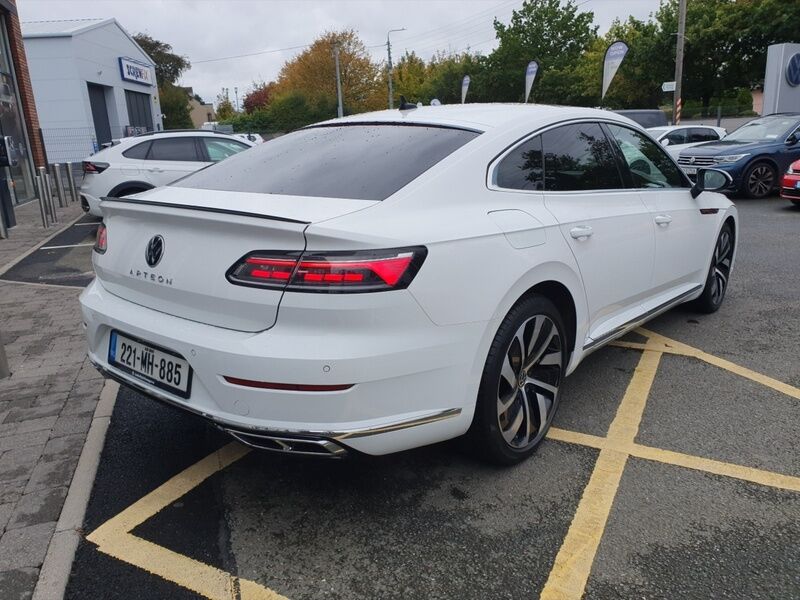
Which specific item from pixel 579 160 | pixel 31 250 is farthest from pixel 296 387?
pixel 31 250

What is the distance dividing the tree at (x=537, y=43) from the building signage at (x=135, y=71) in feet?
106

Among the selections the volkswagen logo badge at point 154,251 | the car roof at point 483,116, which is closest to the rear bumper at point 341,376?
the volkswagen logo badge at point 154,251

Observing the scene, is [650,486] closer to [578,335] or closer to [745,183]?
[578,335]

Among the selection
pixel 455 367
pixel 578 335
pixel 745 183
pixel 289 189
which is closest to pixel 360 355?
pixel 455 367

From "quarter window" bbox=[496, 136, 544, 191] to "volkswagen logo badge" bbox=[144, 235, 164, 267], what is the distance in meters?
1.47

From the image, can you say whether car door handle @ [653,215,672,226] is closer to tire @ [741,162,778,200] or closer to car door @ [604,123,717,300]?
car door @ [604,123,717,300]

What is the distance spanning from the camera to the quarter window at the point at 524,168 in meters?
2.93

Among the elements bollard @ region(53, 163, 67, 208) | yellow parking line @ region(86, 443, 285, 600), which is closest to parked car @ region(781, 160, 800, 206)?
yellow parking line @ region(86, 443, 285, 600)

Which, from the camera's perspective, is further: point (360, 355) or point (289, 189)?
point (289, 189)

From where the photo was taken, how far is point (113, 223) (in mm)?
3006

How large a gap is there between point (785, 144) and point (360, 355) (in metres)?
12.7

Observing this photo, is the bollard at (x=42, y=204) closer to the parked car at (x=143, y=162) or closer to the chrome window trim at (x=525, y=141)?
the parked car at (x=143, y=162)

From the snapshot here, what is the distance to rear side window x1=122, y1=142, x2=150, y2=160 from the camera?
33.8ft

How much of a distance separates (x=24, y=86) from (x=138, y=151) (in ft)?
18.3
